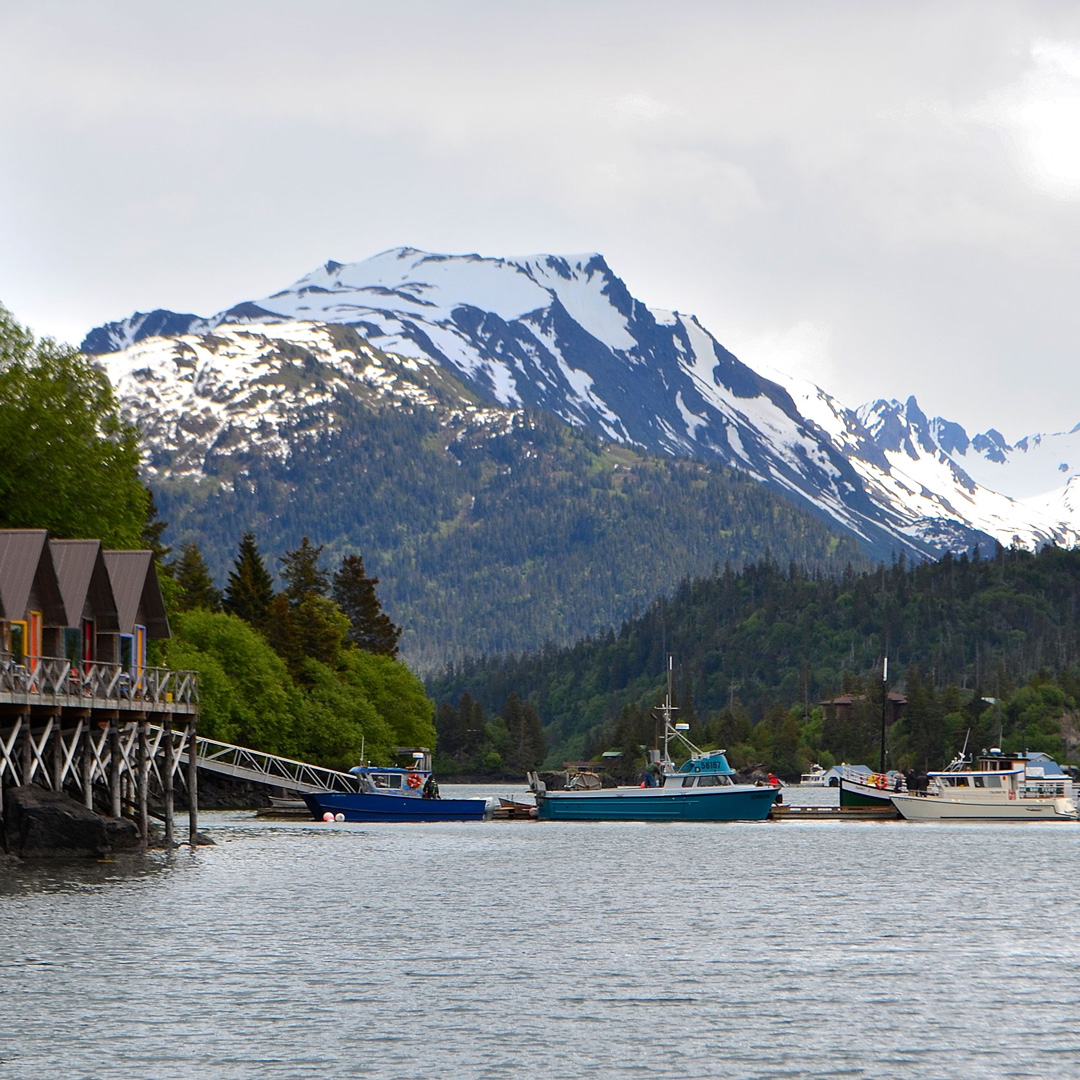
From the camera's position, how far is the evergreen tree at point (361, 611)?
630 ft

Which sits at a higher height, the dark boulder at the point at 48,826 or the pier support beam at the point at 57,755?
the pier support beam at the point at 57,755

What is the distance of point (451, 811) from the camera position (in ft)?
397

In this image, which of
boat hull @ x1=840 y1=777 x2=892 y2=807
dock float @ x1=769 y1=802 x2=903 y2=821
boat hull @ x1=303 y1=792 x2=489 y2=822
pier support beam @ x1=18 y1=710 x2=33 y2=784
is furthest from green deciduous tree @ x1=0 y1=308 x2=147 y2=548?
boat hull @ x1=840 y1=777 x2=892 y2=807

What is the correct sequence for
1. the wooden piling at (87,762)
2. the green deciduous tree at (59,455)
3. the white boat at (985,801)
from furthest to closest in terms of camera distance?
the white boat at (985,801)
the green deciduous tree at (59,455)
the wooden piling at (87,762)

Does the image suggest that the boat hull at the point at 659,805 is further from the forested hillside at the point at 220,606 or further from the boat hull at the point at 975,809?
the forested hillside at the point at 220,606

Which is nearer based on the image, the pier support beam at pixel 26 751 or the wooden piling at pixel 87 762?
the pier support beam at pixel 26 751

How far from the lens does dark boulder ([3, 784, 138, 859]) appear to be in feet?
201

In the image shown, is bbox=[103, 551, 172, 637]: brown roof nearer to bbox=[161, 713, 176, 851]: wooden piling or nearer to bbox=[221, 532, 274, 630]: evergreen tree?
bbox=[161, 713, 176, 851]: wooden piling

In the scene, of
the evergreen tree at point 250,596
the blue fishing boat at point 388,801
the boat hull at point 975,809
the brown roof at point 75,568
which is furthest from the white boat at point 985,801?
the brown roof at point 75,568

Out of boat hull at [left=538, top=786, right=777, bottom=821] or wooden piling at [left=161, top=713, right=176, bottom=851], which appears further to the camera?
boat hull at [left=538, top=786, right=777, bottom=821]

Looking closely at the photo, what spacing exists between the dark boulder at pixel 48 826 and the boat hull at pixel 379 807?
162ft

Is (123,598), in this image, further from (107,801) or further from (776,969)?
(776,969)

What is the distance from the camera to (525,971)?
142 ft

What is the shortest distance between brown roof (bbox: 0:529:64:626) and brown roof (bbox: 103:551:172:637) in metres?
7.39
